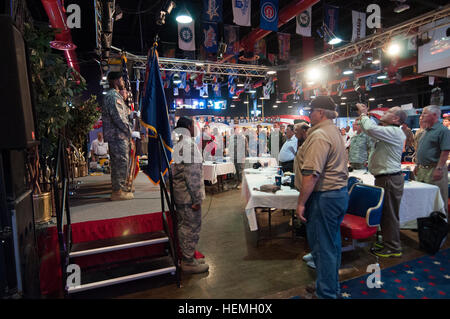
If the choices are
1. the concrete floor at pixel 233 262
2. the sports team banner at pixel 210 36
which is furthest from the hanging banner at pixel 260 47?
the concrete floor at pixel 233 262

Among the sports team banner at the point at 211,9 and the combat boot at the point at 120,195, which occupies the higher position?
the sports team banner at the point at 211,9

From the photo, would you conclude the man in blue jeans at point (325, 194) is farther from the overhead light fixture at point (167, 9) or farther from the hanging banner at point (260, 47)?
the hanging banner at point (260, 47)

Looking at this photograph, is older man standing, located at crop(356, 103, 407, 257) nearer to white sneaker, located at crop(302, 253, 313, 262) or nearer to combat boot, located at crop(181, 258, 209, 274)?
white sneaker, located at crop(302, 253, 313, 262)

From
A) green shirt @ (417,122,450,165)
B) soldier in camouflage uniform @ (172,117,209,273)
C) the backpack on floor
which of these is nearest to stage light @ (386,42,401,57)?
green shirt @ (417,122,450,165)

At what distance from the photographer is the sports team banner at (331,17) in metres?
7.13

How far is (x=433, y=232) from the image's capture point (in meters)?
3.38

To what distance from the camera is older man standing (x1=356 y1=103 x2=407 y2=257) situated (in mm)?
3170

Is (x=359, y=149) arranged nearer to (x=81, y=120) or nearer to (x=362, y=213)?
(x=362, y=213)

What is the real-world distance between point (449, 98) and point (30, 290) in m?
21.4

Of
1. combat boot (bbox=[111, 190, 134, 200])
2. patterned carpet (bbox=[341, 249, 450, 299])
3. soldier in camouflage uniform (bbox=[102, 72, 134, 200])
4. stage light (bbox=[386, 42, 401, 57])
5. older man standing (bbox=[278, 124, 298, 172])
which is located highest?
stage light (bbox=[386, 42, 401, 57])

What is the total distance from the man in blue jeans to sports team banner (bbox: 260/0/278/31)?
16.4 ft

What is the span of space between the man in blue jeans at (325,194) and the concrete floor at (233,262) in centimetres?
50

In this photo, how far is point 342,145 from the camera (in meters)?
2.31

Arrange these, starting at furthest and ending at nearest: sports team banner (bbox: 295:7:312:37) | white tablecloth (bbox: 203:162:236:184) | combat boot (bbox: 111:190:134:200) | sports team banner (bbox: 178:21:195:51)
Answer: sports team banner (bbox: 178:21:195:51) < sports team banner (bbox: 295:7:312:37) < white tablecloth (bbox: 203:162:236:184) < combat boot (bbox: 111:190:134:200)
